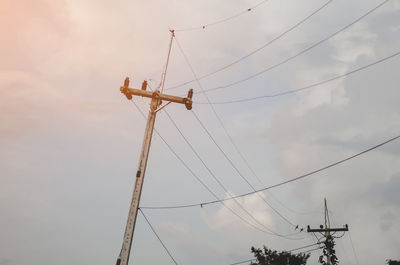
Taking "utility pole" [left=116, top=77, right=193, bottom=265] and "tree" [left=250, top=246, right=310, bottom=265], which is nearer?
"utility pole" [left=116, top=77, right=193, bottom=265]

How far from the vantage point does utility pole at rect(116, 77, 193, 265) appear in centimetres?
1195

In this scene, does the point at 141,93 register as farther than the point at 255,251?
No

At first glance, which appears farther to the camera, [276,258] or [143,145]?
[276,258]

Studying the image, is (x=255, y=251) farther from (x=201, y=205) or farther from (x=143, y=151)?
(x=143, y=151)

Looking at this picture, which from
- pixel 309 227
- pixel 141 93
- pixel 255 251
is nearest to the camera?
pixel 141 93

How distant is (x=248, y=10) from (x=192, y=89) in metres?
4.75

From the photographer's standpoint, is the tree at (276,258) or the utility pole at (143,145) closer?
the utility pole at (143,145)

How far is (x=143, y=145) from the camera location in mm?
13820

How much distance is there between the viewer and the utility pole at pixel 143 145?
12.0m

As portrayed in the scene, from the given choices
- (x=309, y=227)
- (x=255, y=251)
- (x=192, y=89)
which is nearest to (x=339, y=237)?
(x=309, y=227)

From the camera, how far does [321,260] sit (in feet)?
81.7

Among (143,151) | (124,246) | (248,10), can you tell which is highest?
(248,10)

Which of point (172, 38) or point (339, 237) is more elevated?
point (172, 38)

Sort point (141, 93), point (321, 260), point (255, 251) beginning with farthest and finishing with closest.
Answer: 1. point (255, 251)
2. point (321, 260)
3. point (141, 93)
